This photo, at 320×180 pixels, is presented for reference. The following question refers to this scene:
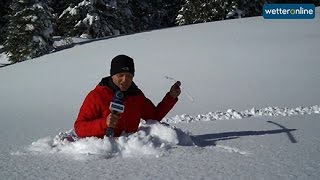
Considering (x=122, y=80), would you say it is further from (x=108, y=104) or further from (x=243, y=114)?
(x=243, y=114)

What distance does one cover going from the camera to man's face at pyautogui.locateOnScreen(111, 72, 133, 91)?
3.54 meters

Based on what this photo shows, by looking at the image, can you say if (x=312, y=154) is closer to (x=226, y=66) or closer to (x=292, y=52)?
(x=226, y=66)

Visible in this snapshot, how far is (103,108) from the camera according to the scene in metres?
3.53

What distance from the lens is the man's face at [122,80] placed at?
3.54 metres

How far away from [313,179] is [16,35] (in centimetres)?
2089

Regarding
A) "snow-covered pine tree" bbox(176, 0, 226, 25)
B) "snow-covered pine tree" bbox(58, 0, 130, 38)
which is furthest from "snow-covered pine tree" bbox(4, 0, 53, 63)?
"snow-covered pine tree" bbox(176, 0, 226, 25)

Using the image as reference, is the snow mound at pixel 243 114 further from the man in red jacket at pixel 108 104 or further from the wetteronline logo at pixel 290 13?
the wetteronline logo at pixel 290 13

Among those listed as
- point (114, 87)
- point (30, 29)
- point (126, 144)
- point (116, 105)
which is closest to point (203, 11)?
point (30, 29)

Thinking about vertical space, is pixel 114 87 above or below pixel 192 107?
above

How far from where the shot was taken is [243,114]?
20.7ft

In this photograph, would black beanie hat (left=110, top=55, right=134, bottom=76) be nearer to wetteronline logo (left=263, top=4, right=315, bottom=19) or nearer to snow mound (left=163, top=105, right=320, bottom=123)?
snow mound (left=163, top=105, right=320, bottom=123)

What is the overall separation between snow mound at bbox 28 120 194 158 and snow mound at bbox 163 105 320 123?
2.46m

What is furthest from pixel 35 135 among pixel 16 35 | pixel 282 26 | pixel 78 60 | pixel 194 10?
pixel 194 10

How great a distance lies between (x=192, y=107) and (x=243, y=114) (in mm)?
1264
